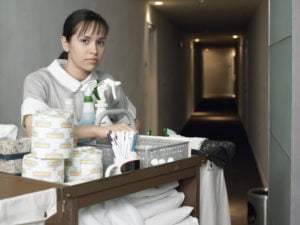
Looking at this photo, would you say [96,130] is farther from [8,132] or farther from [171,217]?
[171,217]

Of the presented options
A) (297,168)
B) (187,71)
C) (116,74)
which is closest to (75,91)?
(297,168)

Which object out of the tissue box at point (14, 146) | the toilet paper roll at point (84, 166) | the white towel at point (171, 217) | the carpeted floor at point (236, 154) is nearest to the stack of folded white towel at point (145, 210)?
the white towel at point (171, 217)

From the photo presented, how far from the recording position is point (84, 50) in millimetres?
2332

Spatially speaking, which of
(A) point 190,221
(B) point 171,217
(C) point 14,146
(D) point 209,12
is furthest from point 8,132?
(D) point 209,12

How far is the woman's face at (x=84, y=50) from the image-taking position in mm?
2312

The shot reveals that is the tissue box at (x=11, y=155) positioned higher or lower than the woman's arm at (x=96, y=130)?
lower

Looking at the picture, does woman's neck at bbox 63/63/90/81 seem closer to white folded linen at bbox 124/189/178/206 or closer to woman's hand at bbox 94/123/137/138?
woman's hand at bbox 94/123/137/138

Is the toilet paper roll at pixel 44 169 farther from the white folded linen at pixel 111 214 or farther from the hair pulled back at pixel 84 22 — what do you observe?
the hair pulled back at pixel 84 22

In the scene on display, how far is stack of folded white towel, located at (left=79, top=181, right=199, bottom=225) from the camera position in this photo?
1707 millimetres

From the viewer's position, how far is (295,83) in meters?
2.39

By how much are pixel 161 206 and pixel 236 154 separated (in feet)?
21.4

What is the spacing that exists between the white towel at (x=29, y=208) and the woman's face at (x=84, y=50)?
1.00m

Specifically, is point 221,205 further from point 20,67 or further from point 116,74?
point 116,74

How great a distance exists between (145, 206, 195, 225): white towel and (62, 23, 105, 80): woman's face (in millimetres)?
808
